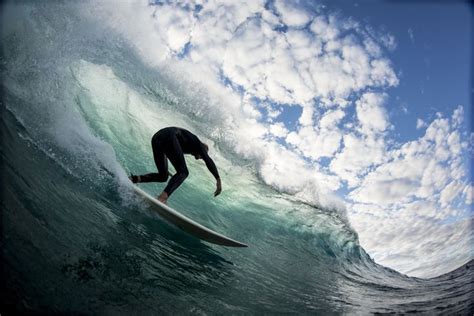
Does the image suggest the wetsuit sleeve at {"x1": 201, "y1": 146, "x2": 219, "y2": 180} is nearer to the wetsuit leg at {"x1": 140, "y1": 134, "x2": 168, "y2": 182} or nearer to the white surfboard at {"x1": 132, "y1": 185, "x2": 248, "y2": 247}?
the wetsuit leg at {"x1": 140, "y1": 134, "x2": 168, "y2": 182}

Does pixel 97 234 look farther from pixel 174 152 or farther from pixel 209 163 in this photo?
pixel 209 163

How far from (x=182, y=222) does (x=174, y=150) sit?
1039 millimetres

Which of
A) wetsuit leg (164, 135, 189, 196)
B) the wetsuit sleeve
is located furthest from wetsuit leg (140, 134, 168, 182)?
the wetsuit sleeve

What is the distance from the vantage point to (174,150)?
13.4 feet

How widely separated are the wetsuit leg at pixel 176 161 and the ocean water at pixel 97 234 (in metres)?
0.61

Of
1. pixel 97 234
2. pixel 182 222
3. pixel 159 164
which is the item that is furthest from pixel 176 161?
pixel 97 234

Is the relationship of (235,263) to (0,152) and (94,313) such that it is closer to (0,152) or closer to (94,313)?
(94,313)

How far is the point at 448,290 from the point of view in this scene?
5520 millimetres

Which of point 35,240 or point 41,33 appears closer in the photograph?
point 35,240

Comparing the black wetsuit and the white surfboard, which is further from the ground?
the black wetsuit

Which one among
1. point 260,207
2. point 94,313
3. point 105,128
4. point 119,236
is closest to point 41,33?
point 105,128

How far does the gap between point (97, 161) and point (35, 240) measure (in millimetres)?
2122

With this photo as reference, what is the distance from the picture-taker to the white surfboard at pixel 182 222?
3.82m

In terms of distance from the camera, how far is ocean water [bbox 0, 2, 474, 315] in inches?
92.2
